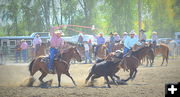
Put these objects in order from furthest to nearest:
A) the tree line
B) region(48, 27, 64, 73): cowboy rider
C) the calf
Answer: the tree line
region(48, 27, 64, 73): cowboy rider
the calf

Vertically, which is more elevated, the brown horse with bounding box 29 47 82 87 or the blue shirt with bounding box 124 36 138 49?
the blue shirt with bounding box 124 36 138 49

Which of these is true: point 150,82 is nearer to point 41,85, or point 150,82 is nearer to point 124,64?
point 124,64

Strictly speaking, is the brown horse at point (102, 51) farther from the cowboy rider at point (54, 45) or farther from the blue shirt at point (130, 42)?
the cowboy rider at point (54, 45)

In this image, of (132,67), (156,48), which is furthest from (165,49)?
(132,67)

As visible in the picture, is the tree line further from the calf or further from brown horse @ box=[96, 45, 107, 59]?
the calf

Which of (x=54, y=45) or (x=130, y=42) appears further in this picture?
(x=130, y=42)

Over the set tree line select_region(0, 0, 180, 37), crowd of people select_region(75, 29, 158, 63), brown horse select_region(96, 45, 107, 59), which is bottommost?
brown horse select_region(96, 45, 107, 59)

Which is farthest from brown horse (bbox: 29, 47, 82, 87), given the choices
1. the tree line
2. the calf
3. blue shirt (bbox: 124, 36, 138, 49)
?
the tree line

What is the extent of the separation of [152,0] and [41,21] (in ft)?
35.7

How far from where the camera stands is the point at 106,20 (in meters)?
32.6

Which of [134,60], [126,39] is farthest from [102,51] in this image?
[134,60]

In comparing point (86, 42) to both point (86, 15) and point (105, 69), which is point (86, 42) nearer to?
point (86, 15)

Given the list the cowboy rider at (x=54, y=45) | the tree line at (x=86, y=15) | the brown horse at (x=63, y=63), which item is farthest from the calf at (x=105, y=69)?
the tree line at (x=86, y=15)

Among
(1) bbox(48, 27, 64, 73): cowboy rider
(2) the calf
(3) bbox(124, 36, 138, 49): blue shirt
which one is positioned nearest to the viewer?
(2) the calf
